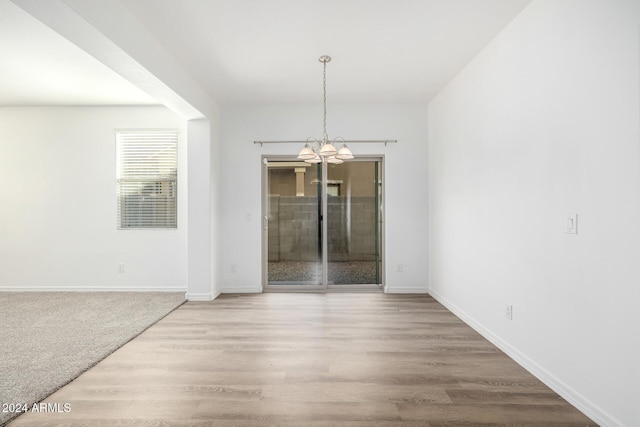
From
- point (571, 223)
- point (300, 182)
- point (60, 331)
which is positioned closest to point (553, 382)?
point (571, 223)

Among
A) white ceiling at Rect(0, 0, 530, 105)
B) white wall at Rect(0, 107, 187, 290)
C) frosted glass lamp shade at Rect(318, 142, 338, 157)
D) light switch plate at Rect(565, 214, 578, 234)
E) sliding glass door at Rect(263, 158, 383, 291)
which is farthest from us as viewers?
sliding glass door at Rect(263, 158, 383, 291)

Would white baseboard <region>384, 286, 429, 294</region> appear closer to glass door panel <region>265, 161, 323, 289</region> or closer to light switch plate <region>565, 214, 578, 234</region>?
glass door panel <region>265, 161, 323, 289</region>

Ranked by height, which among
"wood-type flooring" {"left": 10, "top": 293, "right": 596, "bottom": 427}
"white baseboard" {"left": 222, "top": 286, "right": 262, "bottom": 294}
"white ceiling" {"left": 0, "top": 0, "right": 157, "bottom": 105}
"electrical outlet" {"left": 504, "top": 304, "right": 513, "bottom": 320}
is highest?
"white ceiling" {"left": 0, "top": 0, "right": 157, "bottom": 105}

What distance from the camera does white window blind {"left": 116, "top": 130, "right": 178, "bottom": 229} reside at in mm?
5074

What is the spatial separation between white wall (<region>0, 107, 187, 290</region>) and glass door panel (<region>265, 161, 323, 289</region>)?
51.0 inches

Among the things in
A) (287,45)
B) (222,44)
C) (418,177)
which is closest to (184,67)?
(222,44)

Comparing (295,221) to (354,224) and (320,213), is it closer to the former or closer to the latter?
(320,213)

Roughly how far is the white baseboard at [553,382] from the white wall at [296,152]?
5.54ft

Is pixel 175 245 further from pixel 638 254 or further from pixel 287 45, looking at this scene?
pixel 638 254

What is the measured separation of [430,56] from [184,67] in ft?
8.66

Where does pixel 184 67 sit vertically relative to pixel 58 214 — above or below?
above

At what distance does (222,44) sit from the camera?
10.6 feet

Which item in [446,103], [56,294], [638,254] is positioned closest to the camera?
[638,254]

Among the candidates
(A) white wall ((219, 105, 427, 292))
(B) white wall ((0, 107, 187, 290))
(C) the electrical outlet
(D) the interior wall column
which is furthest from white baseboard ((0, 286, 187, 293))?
(C) the electrical outlet
